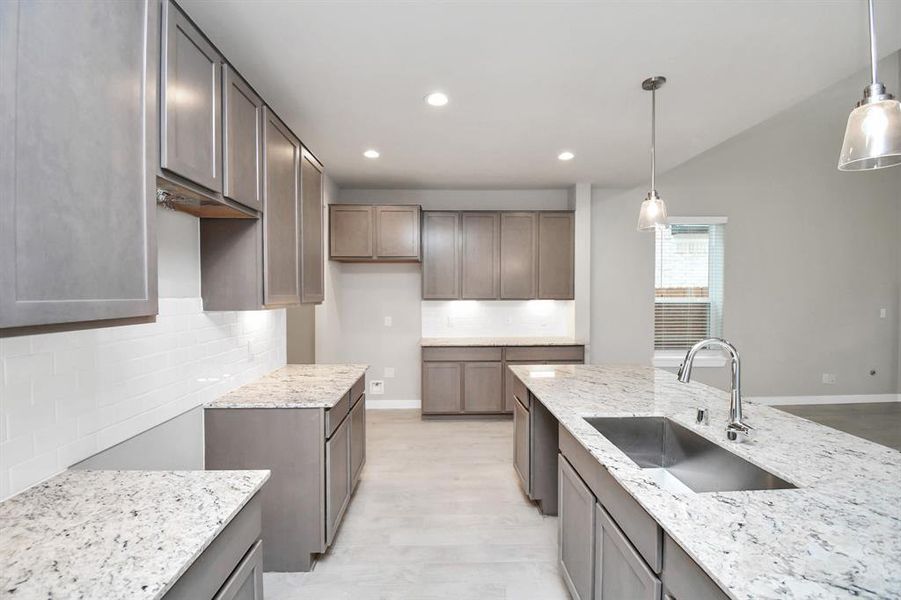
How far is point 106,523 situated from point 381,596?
54.1 inches

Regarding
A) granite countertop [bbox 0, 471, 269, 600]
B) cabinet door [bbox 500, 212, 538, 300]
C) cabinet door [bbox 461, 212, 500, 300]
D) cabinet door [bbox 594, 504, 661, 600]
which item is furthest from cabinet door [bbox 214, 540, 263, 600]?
cabinet door [bbox 500, 212, 538, 300]

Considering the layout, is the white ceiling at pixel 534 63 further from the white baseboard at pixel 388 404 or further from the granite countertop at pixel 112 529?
the white baseboard at pixel 388 404

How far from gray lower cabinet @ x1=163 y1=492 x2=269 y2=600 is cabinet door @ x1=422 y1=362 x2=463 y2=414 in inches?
128

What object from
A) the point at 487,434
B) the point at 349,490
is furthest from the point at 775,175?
the point at 349,490

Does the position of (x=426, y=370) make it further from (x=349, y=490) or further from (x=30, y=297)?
(x=30, y=297)

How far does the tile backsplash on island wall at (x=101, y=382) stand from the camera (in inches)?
45.7

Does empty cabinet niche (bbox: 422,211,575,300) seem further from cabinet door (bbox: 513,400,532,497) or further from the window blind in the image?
cabinet door (bbox: 513,400,532,497)

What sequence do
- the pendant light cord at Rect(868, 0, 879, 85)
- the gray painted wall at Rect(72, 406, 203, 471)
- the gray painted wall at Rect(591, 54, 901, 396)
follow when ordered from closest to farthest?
the pendant light cord at Rect(868, 0, 879, 85), the gray painted wall at Rect(72, 406, 203, 471), the gray painted wall at Rect(591, 54, 901, 396)

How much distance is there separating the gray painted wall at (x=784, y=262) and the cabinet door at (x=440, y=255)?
1.71 metres

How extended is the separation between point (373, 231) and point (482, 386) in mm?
2124

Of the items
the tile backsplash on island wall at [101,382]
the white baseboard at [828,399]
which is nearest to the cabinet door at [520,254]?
the tile backsplash on island wall at [101,382]

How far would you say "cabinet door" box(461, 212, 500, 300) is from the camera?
15.3 ft

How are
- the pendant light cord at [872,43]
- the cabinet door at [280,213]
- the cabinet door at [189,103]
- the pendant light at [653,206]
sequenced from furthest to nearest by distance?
the pendant light at [653,206] → the cabinet door at [280,213] → the cabinet door at [189,103] → the pendant light cord at [872,43]

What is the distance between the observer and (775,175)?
16.7ft
